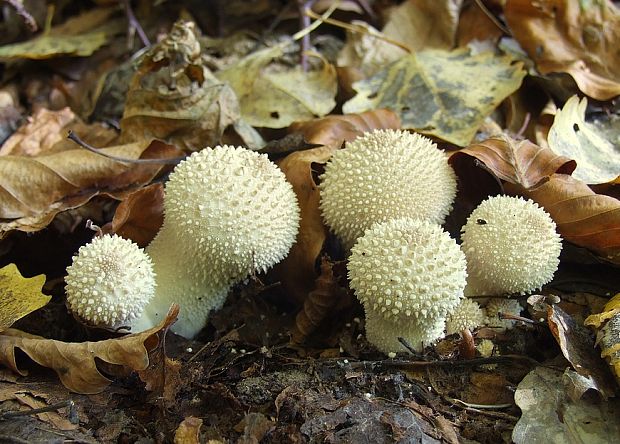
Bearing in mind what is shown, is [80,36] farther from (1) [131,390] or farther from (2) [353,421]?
(2) [353,421]

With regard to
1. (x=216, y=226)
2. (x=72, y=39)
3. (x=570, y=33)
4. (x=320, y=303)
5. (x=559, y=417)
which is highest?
(x=570, y=33)

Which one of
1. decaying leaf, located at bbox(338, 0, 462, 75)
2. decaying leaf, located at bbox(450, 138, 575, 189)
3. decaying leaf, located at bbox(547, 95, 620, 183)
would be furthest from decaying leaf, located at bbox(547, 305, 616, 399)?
decaying leaf, located at bbox(338, 0, 462, 75)

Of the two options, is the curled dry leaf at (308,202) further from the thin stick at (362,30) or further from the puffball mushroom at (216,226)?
the thin stick at (362,30)

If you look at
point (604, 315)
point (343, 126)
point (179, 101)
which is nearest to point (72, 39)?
point (179, 101)

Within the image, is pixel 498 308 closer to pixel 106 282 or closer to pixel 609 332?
pixel 609 332

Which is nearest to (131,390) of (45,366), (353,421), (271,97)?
(45,366)

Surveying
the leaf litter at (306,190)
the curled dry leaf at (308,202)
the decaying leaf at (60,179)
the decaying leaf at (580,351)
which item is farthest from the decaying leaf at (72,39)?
the decaying leaf at (580,351)
